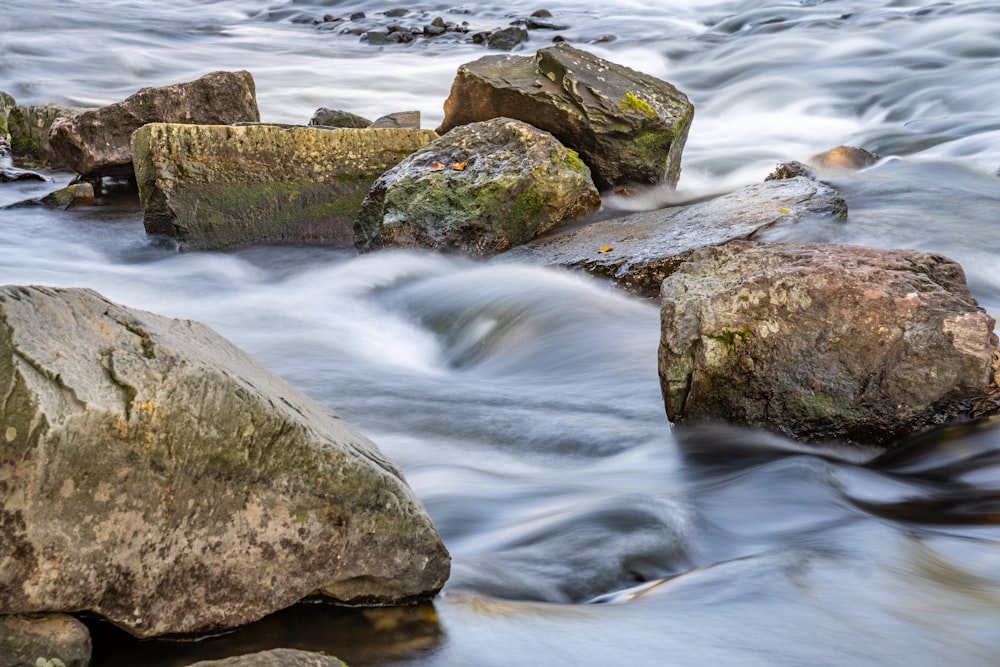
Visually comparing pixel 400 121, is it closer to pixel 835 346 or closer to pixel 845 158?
pixel 845 158

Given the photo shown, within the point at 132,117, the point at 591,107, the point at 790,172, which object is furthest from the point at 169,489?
the point at 132,117

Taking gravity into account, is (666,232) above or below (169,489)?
below

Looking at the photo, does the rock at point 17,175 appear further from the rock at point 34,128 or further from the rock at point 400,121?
the rock at point 400,121

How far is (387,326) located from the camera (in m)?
6.77

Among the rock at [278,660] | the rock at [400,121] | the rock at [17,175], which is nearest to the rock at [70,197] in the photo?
the rock at [17,175]

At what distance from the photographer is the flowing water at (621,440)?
107 inches

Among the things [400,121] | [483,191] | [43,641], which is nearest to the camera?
[43,641]

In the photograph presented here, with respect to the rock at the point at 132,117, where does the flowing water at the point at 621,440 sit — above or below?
below

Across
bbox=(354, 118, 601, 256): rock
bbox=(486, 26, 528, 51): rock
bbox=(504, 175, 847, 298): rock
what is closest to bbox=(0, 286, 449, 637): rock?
bbox=(504, 175, 847, 298): rock

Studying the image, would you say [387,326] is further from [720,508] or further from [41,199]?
[41,199]

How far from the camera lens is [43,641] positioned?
2.20m

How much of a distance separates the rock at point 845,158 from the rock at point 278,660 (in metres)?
8.42

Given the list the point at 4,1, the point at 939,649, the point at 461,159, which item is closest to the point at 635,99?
the point at 461,159

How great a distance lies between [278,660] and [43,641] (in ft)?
1.79
